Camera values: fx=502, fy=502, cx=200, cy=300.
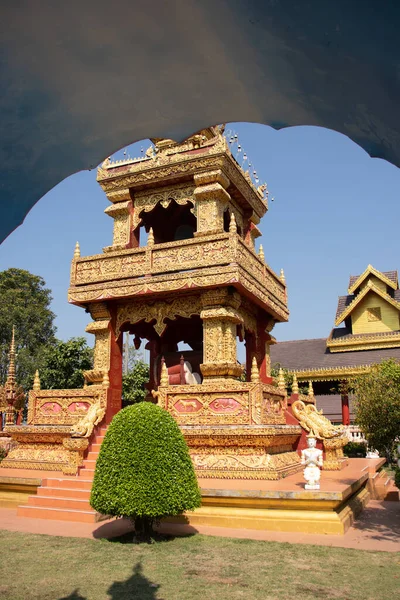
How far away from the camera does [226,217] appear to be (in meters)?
14.8

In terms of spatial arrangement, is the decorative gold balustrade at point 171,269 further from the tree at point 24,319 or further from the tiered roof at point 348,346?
the tree at point 24,319

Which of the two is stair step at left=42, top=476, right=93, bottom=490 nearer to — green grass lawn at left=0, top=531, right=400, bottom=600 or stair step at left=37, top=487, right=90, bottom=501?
stair step at left=37, top=487, right=90, bottom=501

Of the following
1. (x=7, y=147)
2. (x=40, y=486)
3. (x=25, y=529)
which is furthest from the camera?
(x=40, y=486)

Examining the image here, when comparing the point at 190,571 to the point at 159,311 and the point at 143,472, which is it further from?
the point at 159,311

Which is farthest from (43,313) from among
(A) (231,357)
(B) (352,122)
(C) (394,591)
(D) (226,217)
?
(B) (352,122)

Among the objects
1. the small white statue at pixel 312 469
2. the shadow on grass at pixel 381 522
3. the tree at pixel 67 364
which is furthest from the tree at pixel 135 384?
the small white statue at pixel 312 469

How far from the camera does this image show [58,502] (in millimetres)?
8922

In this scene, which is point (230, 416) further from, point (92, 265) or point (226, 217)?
point (226, 217)

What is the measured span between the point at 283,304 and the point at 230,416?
17.8 feet

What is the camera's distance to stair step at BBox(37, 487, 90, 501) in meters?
8.97

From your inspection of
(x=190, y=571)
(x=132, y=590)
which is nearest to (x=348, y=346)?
(x=190, y=571)

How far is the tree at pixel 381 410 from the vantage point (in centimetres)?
1680

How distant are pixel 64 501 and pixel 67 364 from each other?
1503 cm

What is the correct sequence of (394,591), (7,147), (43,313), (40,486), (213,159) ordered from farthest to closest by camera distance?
1. (43,313)
2. (213,159)
3. (40,486)
4. (394,591)
5. (7,147)
